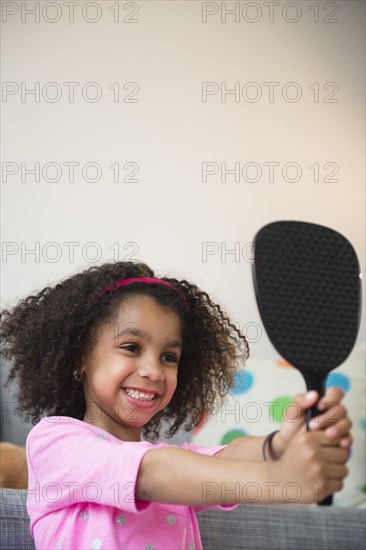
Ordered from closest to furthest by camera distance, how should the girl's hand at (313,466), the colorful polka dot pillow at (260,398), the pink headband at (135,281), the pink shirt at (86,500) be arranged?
the girl's hand at (313,466) < the pink shirt at (86,500) < the pink headband at (135,281) < the colorful polka dot pillow at (260,398)

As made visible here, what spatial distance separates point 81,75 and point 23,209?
0.34m

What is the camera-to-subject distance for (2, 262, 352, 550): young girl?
0.52 metres

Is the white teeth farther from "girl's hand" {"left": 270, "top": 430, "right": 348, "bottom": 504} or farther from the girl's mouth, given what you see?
"girl's hand" {"left": 270, "top": 430, "right": 348, "bottom": 504}

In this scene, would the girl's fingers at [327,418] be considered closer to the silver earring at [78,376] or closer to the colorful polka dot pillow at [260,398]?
the silver earring at [78,376]

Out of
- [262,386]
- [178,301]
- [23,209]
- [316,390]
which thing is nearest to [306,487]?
[316,390]

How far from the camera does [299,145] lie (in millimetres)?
1729

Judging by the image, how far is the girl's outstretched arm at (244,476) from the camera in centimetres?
A: 48

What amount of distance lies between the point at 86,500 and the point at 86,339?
278 millimetres

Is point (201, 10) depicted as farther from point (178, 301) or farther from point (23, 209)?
point (178, 301)

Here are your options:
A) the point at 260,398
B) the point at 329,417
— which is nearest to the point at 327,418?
the point at 329,417

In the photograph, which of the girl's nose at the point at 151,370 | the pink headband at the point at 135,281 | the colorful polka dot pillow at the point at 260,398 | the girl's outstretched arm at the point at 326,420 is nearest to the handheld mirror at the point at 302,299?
the girl's outstretched arm at the point at 326,420

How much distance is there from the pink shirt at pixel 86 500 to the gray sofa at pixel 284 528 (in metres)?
0.15

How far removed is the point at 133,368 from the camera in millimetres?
809

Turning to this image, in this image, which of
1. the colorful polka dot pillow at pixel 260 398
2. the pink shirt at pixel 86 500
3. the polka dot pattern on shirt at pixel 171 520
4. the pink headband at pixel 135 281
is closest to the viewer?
the pink shirt at pixel 86 500
